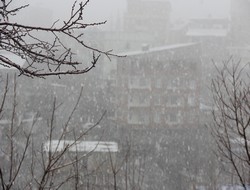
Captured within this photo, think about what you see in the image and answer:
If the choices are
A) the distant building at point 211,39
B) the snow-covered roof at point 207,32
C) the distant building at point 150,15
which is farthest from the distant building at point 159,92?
the distant building at point 150,15

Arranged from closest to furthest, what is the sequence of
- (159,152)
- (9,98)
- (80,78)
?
(159,152), (9,98), (80,78)

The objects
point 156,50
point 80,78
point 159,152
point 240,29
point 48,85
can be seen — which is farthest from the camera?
point 240,29

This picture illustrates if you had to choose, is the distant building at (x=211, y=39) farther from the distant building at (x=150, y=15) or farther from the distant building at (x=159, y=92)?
the distant building at (x=159, y=92)

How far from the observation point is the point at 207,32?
152ft

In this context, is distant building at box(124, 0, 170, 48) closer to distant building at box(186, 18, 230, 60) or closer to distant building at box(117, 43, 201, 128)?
distant building at box(186, 18, 230, 60)

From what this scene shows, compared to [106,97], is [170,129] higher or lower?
lower

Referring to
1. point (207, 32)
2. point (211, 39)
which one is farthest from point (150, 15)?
point (211, 39)

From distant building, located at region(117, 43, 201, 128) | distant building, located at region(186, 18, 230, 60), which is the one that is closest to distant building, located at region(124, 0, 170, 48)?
distant building, located at region(186, 18, 230, 60)

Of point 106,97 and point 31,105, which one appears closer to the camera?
point 31,105

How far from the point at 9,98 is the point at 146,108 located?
10.9 meters

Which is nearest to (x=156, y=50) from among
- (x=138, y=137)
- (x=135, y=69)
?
(x=135, y=69)

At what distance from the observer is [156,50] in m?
32.3

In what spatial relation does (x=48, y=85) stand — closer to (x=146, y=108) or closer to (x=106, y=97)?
(x=106, y=97)

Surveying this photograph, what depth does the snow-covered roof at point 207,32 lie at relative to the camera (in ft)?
149
